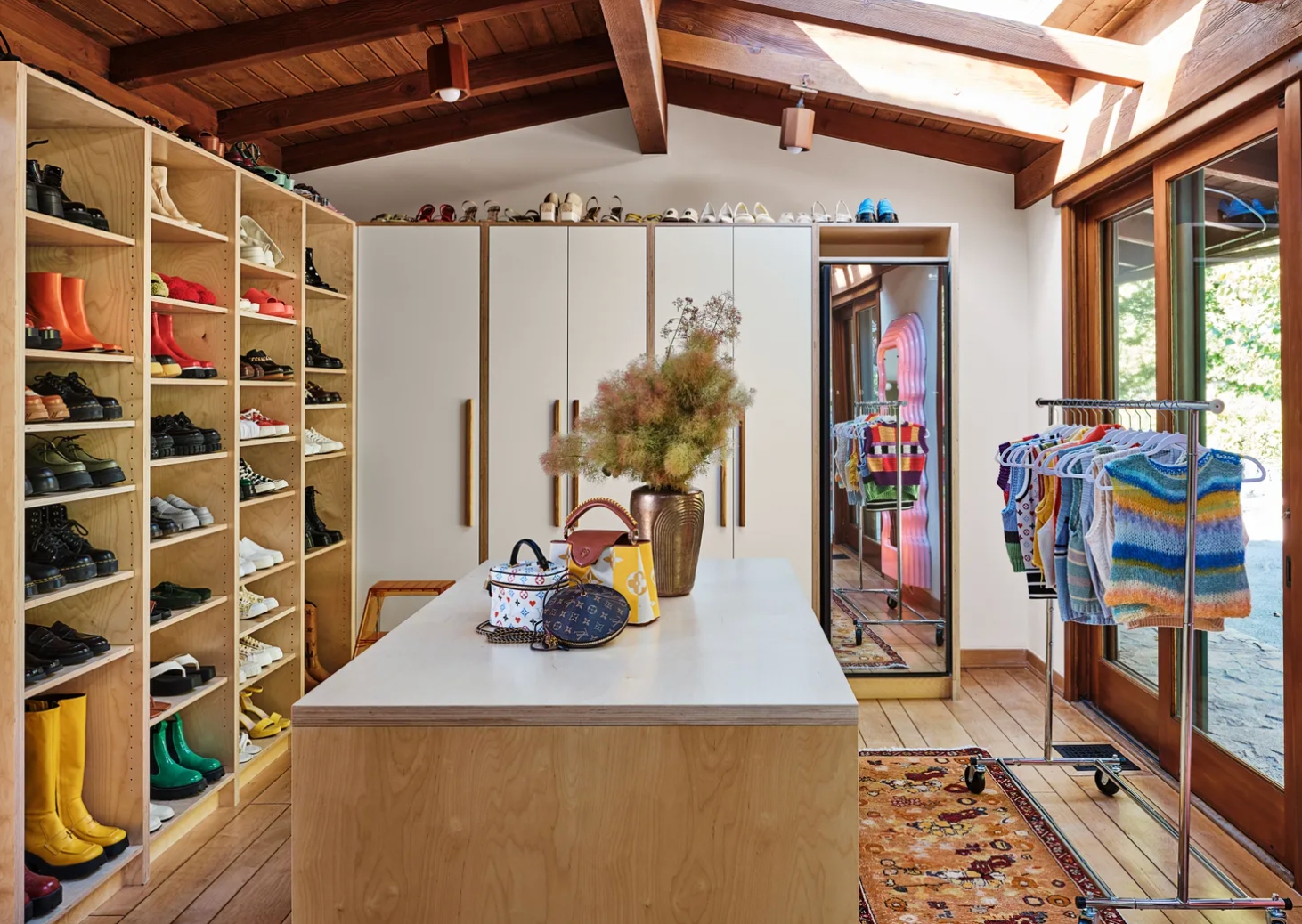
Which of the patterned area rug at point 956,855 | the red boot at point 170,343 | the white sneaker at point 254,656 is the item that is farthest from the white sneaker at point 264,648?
the patterned area rug at point 956,855

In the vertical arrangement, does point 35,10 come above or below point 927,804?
above

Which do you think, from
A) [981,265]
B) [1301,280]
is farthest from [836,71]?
[1301,280]

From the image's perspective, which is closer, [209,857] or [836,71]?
[209,857]

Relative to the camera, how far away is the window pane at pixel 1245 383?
268 cm

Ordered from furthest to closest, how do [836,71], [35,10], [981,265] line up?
[981,265] < [836,71] < [35,10]

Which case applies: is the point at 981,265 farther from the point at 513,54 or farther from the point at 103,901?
the point at 103,901

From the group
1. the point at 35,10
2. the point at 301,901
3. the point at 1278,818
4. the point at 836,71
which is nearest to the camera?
the point at 301,901

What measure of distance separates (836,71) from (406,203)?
2.13 m

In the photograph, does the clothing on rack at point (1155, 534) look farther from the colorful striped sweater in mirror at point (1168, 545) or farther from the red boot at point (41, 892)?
the red boot at point (41, 892)

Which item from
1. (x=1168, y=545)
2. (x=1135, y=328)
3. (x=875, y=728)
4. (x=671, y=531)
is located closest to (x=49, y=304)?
(x=671, y=531)

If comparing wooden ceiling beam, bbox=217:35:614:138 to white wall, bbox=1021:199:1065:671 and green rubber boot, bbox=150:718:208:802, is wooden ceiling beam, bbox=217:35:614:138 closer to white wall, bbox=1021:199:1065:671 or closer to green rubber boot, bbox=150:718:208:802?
white wall, bbox=1021:199:1065:671

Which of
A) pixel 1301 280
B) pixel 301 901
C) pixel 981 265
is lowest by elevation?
pixel 301 901

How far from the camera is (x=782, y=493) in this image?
4.11m

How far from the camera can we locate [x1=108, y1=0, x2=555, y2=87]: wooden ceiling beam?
3082mm
